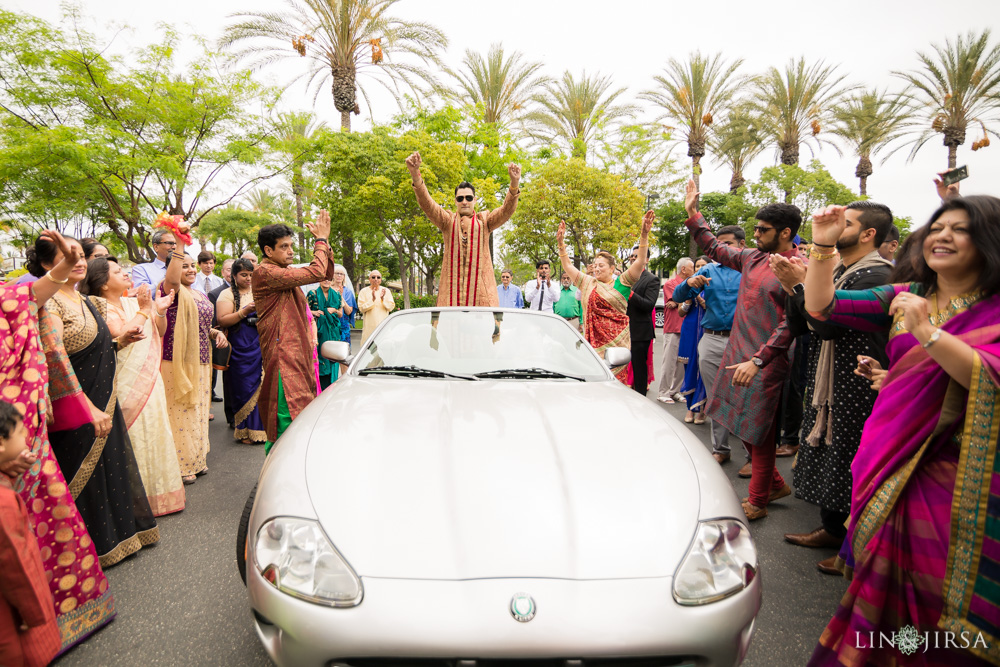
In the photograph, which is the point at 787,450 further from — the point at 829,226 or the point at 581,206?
the point at 581,206

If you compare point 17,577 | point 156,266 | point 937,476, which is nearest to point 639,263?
point 937,476

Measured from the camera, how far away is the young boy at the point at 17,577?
173 cm

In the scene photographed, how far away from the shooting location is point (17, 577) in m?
1.74

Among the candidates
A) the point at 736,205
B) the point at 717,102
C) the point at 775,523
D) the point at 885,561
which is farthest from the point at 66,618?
the point at 736,205

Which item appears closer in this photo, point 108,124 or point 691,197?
point 691,197

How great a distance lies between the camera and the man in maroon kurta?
3680 millimetres

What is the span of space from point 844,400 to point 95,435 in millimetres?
3804

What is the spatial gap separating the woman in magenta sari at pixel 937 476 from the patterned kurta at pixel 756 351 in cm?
132

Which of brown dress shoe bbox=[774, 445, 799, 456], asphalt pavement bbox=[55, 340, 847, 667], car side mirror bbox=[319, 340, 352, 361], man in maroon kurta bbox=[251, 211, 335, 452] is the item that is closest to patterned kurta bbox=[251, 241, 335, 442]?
man in maroon kurta bbox=[251, 211, 335, 452]

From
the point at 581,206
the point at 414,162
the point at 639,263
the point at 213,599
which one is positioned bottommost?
the point at 213,599

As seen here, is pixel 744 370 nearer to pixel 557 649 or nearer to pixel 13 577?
pixel 557 649

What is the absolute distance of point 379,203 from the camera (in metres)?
16.8

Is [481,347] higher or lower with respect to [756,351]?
higher

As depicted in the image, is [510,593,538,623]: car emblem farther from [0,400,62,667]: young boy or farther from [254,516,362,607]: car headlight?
[0,400,62,667]: young boy
